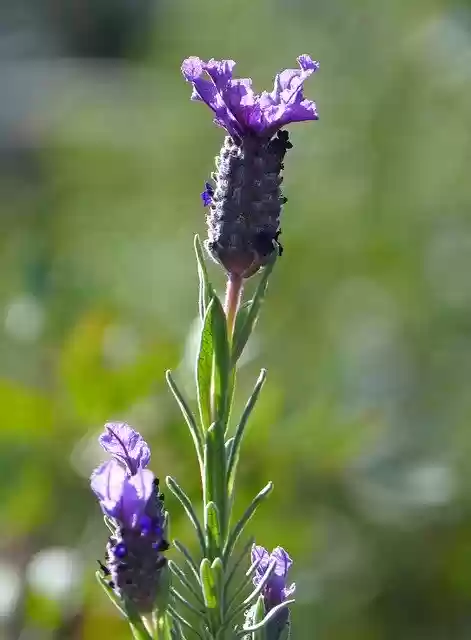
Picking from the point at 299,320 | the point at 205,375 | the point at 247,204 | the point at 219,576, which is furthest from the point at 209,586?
the point at 299,320

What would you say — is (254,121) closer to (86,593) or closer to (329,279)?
(86,593)

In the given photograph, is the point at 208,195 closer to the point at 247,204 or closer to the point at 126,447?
the point at 247,204

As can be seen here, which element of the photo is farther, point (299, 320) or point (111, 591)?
point (299, 320)

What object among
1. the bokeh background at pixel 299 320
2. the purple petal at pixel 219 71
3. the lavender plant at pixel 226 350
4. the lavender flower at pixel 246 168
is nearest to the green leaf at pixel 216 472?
the lavender plant at pixel 226 350

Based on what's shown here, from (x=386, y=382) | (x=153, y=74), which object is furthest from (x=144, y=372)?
(x=153, y=74)

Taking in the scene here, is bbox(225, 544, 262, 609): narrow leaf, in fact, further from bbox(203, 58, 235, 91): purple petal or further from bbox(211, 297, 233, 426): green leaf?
bbox(203, 58, 235, 91): purple petal

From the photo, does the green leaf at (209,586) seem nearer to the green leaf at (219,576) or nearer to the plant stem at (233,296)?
the green leaf at (219,576)
